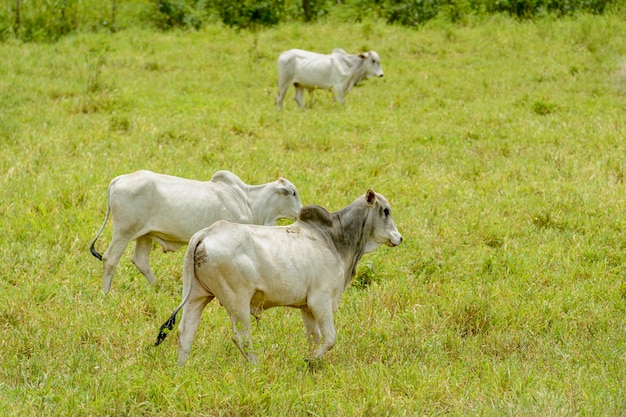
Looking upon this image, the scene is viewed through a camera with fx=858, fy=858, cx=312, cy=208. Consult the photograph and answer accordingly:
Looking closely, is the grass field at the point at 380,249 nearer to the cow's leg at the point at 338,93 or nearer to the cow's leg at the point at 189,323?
the cow's leg at the point at 189,323

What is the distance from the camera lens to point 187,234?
6570 mm

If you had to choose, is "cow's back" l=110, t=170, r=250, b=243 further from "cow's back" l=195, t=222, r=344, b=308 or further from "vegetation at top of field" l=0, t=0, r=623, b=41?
"vegetation at top of field" l=0, t=0, r=623, b=41

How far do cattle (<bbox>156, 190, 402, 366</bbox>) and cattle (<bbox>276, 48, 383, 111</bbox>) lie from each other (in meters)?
9.05

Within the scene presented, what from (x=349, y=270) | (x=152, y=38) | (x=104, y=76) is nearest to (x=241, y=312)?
(x=349, y=270)

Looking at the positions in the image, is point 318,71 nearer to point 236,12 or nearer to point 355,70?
point 355,70

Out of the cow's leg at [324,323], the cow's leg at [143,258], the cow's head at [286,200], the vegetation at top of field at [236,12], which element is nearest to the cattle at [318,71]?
the vegetation at top of field at [236,12]

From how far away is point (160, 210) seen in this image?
6.53 meters

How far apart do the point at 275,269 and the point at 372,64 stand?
10684mm

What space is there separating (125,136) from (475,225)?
204 inches

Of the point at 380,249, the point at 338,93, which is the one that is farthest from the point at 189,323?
the point at 338,93

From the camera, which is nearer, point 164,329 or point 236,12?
point 164,329

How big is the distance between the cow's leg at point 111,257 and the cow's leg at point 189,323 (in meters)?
1.90

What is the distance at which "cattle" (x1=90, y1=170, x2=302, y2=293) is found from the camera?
652 cm

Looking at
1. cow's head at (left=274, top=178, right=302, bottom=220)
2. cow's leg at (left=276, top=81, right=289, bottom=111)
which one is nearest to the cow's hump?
cow's head at (left=274, top=178, right=302, bottom=220)
